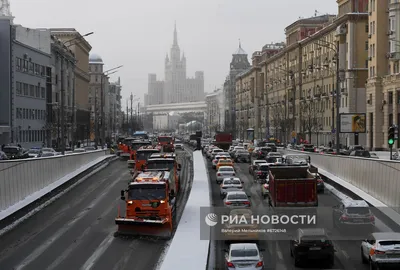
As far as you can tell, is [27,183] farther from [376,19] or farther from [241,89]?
[241,89]

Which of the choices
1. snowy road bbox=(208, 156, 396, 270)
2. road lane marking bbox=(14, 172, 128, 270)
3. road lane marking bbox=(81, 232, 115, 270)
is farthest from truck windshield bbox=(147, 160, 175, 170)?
snowy road bbox=(208, 156, 396, 270)

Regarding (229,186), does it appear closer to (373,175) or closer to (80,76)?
(373,175)

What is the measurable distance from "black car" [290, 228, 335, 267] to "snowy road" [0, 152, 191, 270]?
466 cm

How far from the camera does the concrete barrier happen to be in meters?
20.6

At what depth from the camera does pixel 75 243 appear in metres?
25.9

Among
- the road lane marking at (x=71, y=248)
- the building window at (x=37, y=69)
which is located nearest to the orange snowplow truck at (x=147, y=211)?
the road lane marking at (x=71, y=248)

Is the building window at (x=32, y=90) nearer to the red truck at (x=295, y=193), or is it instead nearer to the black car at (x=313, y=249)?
the red truck at (x=295, y=193)

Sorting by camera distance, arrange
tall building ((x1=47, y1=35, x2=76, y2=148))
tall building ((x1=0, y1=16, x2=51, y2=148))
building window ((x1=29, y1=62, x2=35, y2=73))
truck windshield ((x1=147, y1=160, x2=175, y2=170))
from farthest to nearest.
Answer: tall building ((x1=47, y1=35, x2=76, y2=148)) → building window ((x1=29, y1=62, x2=35, y2=73)) → tall building ((x1=0, y1=16, x2=51, y2=148)) → truck windshield ((x1=147, y1=160, x2=175, y2=170))

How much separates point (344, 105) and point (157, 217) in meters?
69.2

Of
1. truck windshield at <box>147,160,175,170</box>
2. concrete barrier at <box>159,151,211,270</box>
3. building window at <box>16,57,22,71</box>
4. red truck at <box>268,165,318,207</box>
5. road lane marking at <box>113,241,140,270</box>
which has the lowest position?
road lane marking at <box>113,241,140,270</box>

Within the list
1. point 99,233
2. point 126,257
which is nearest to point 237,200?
point 99,233

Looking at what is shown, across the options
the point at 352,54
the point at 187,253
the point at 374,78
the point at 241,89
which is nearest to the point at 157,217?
the point at 187,253

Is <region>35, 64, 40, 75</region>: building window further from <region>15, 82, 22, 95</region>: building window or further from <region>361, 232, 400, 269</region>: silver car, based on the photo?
<region>361, 232, 400, 269</region>: silver car

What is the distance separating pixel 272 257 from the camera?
915 inches
